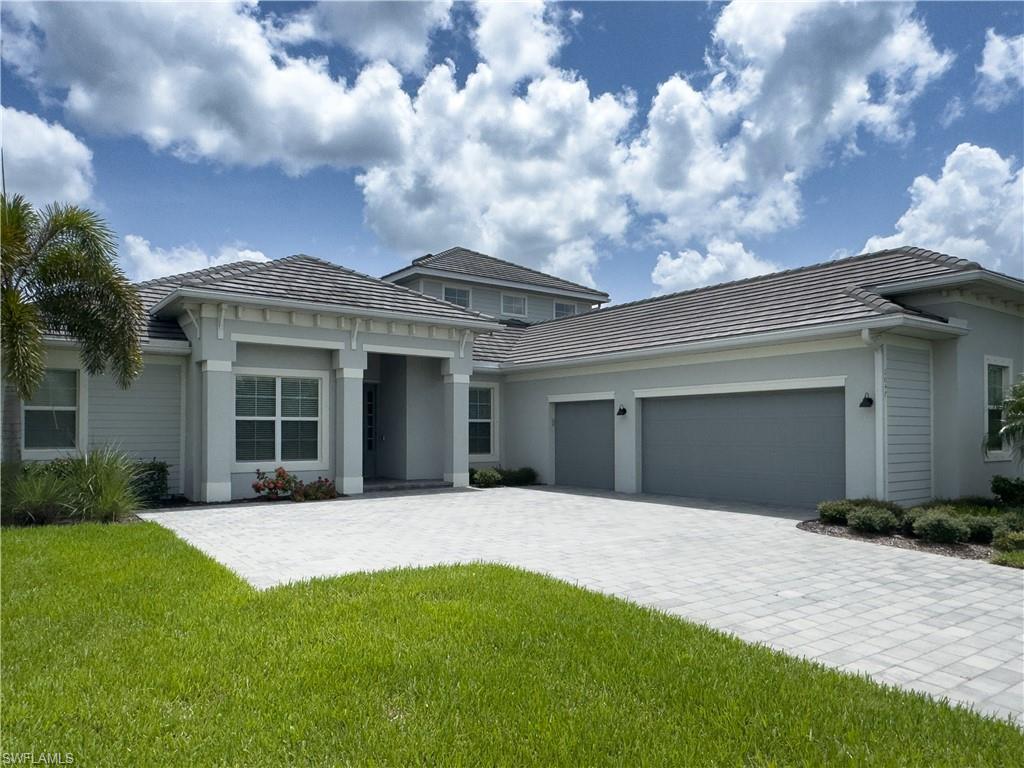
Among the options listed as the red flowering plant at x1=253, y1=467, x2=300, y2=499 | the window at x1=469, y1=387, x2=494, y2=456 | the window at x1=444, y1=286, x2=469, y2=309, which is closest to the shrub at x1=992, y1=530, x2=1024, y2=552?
the red flowering plant at x1=253, y1=467, x2=300, y2=499

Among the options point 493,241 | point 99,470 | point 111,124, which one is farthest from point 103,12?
point 493,241

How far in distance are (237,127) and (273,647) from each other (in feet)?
30.0

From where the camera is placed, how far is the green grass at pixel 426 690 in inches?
122

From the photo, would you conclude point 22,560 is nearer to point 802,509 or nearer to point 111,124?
point 111,124

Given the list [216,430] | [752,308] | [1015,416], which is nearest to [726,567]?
[1015,416]

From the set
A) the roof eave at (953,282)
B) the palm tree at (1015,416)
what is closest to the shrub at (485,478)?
the roof eave at (953,282)

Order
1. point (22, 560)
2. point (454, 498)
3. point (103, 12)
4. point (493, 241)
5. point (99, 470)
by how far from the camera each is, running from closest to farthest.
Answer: point (22, 560), point (103, 12), point (99, 470), point (454, 498), point (493, 241)

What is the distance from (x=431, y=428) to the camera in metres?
16.9

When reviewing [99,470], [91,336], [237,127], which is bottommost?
[99,470]

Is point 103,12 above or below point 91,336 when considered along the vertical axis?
above

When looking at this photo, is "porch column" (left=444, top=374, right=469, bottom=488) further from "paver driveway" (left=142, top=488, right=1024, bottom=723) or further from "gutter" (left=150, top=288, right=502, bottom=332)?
"paver driveway" (left=142, top=488, right=1024, bottom=723)

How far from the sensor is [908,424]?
37.3ft

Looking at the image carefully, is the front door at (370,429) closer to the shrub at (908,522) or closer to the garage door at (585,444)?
the garage door at (585,444)

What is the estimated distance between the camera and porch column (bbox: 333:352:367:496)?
46.6 feet
